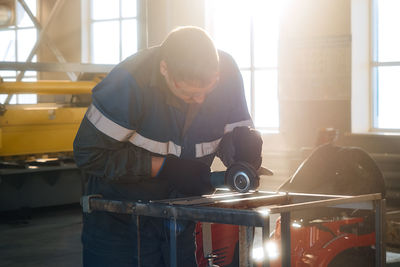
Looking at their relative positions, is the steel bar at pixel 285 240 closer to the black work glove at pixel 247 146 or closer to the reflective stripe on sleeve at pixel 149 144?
the black work glove at pixel 247 146

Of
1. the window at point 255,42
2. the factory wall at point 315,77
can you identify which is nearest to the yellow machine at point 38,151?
the window at point 255,42

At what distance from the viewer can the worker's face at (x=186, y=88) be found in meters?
1.97

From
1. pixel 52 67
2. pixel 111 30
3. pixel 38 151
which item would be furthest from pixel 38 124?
pixel 111 30

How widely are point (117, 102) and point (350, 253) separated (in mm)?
1369

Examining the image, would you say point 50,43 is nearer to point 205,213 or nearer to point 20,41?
point 20,41

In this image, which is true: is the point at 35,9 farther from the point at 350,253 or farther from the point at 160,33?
the point at 350,253

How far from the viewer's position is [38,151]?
6.97 meters

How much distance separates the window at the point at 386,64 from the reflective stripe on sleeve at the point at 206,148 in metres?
4.98

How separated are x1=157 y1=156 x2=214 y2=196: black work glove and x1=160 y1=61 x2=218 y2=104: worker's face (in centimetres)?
21

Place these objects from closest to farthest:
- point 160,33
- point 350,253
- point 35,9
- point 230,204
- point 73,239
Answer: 1. point 230,204
2. point 350,253
3. point 73,239
4. point 160,33
5. point 35,9

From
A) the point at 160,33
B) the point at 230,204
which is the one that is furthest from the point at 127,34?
the point at 230,204

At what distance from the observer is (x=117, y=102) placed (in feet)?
7.09

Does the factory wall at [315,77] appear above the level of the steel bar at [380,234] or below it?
above

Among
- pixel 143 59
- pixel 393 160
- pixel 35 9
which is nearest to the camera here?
pixel 143 59
